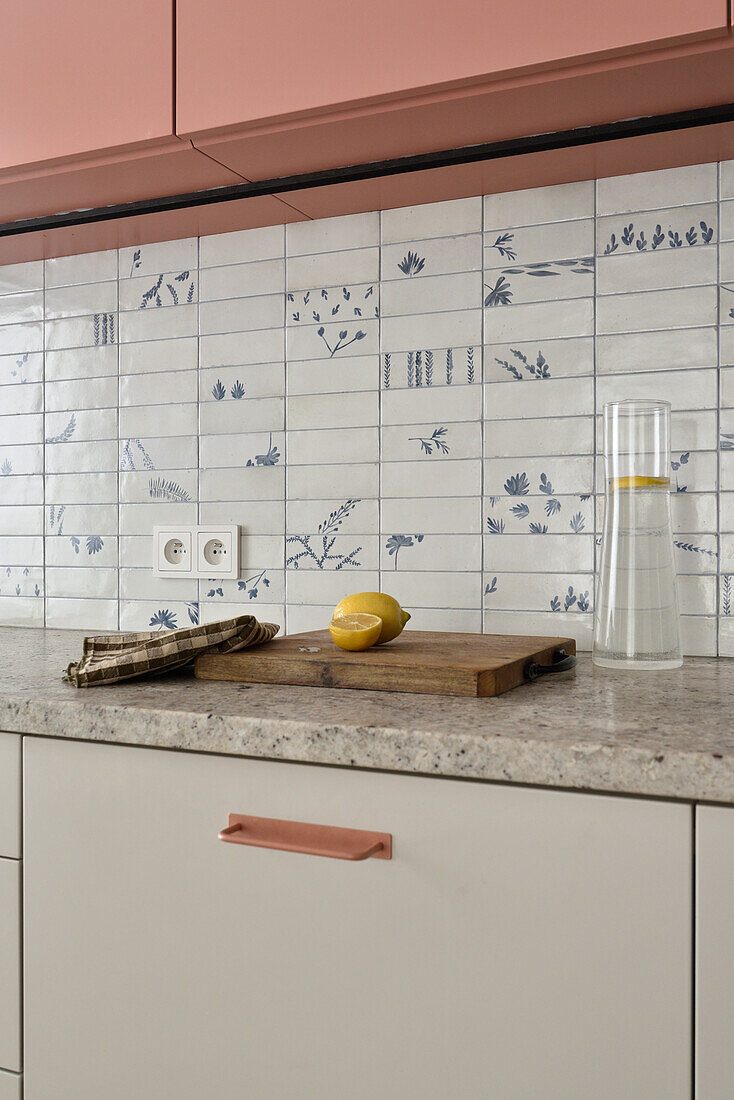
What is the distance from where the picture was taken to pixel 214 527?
1.58 metres

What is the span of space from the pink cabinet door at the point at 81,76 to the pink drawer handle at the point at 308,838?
90 cm

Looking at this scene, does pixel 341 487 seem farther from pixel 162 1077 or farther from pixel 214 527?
pixel 162 1077

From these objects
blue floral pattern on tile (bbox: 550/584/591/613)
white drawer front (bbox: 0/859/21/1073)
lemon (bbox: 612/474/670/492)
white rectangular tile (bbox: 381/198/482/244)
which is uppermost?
white rectangular tile (bbox: 381/198/482/244)

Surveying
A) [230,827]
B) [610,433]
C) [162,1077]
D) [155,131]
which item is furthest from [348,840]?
[155,131]

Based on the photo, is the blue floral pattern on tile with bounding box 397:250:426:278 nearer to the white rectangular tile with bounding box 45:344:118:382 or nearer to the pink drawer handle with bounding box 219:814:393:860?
the white rectangular tile with bounding box 45:344:118:382

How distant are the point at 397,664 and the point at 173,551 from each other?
29.1 inches

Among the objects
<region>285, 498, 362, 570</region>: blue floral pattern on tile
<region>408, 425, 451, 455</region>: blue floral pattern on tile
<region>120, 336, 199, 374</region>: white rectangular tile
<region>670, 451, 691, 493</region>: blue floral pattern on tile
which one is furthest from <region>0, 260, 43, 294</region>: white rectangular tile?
<region>670, 451, 691, 493</region>: blue floral pattern on tile

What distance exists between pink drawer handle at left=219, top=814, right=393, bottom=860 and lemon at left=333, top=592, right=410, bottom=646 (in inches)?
13.2

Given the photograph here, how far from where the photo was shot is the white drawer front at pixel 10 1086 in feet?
3.27

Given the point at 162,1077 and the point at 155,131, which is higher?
the point at 155,131

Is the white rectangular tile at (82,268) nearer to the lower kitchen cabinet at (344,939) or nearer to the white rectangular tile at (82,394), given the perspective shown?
the white rectangular tile at (82,394)

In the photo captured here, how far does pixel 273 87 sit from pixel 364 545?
670mm

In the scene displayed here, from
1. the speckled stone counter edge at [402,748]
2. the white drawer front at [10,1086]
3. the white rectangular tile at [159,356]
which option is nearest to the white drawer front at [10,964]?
the white drawer front at [10,1086]

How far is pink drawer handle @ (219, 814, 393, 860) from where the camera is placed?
0.82 meters
